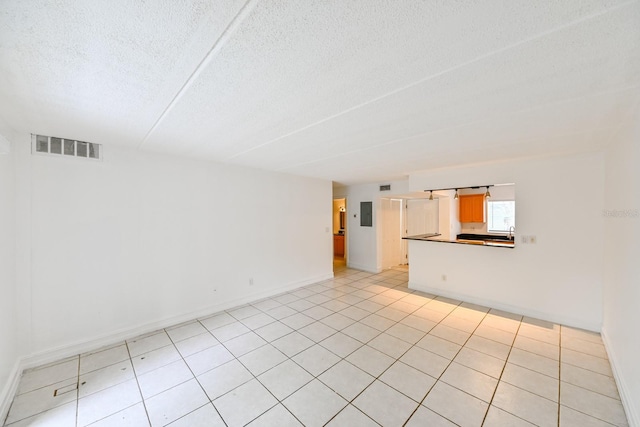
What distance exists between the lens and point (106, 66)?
52.7 inches

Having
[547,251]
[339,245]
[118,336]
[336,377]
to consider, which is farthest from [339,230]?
[118,336]

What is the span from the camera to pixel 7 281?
2184 millimetres

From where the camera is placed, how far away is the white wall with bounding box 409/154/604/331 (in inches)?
122

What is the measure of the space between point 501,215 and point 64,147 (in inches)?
245

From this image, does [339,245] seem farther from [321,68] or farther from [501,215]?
[321,68]

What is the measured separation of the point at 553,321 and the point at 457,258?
56.1 inches

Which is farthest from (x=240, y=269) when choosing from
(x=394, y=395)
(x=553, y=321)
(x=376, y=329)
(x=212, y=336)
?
(x=553, y=321)

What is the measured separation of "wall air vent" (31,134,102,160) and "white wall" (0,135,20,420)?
0.27 metres

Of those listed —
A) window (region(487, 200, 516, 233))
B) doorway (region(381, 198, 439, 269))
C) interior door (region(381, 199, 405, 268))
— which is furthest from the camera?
interior door (region(381, 199, 405, 268))

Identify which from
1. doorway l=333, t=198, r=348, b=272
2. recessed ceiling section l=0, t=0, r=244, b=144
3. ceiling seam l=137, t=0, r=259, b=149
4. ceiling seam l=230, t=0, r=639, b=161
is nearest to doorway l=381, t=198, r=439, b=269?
doorway l=333, t=198, r=348, b=272

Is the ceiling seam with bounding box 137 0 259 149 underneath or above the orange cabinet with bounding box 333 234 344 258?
above

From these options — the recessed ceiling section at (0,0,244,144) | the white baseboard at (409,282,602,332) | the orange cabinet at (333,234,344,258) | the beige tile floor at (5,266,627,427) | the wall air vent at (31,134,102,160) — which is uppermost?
the recessed ceiling section at (0,0,244,144)

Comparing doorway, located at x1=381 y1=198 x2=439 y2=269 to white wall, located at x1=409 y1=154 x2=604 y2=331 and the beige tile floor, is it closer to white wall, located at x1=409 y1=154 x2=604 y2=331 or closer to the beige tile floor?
white wall, located at x1=409 y1=154 x2=604 y2=331

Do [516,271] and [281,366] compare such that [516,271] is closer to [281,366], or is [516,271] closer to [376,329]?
[376,329]
